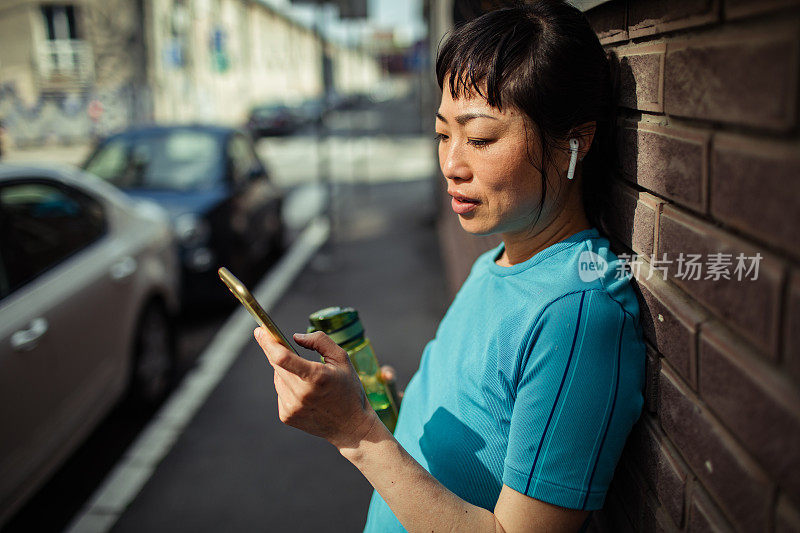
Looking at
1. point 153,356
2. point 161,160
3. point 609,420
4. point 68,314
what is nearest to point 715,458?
point 609,420

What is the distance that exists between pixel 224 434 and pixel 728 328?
3.59 meters

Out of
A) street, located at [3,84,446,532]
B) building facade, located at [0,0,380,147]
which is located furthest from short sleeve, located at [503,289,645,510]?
building facade, located at [0,0,380,147]

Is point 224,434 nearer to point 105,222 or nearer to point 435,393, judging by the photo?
point 105,222

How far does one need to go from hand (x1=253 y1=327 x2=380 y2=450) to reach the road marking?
2.51 metres

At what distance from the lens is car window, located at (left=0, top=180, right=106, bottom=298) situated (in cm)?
307

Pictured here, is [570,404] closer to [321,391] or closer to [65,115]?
[321,391]

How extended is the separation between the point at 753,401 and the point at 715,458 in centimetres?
17

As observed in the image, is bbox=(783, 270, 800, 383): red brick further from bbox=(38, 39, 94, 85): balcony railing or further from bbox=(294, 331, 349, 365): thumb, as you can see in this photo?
bbox=(38, 39, 94, 85): balcony railing

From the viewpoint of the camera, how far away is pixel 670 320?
109 centimetres

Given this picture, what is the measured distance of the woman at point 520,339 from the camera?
1114mm

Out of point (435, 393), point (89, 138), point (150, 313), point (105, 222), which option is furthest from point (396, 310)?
point (89, 138)

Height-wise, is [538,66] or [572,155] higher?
[538,66]

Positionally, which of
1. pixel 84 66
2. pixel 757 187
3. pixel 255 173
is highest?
pixel 84 66

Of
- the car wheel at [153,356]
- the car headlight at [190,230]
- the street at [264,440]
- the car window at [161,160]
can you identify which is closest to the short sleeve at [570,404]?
the street at [264,440]
